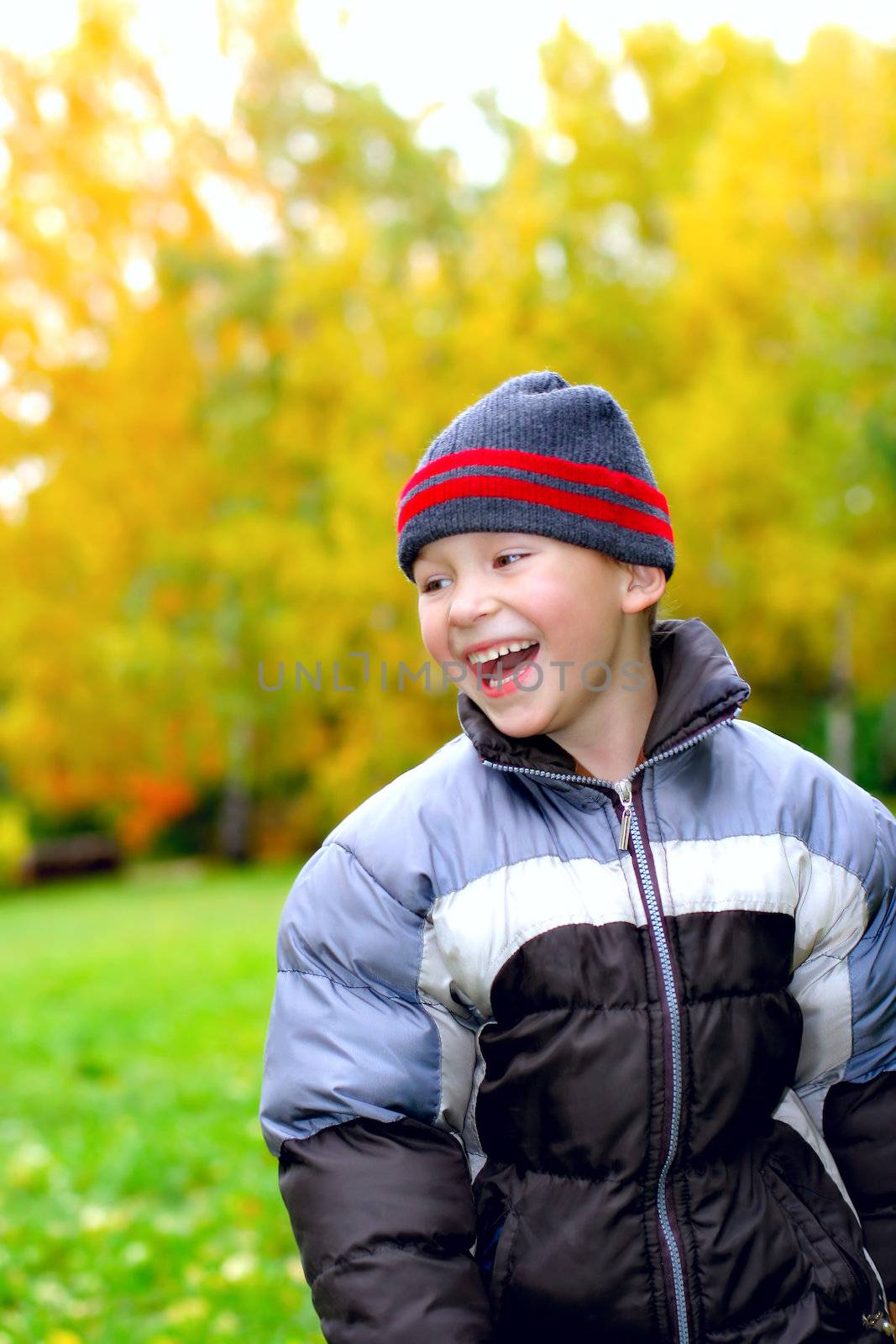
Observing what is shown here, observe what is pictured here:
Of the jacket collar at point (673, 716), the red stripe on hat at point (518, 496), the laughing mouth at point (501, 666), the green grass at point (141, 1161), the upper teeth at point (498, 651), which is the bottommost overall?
the green grass at point (141, 1161)

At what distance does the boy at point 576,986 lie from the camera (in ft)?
5.06

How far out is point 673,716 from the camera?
1700 millimetres

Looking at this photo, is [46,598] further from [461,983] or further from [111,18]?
[461,983]

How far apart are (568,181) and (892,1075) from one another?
1357 cm

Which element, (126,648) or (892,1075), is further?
(126,648)

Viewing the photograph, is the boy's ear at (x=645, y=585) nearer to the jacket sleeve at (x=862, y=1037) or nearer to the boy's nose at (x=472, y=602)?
the boy's nose at (x=472, y=602)

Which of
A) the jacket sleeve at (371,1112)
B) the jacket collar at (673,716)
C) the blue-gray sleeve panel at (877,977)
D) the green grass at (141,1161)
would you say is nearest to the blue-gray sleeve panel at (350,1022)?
the jacket sleeve at (371,1112)

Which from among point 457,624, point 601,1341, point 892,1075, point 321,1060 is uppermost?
point 457,624

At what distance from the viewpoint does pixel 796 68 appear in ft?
42.2

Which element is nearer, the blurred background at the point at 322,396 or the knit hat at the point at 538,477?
the knit hat at the point at 538,477

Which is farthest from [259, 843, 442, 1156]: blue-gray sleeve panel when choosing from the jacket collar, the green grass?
the green grass

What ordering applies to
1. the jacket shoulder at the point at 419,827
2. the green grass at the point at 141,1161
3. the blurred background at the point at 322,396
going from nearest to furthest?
the jacket shoulder at the point at 419,827, the green grass at the point at 141,1161, the blurred background at the point at 322,396

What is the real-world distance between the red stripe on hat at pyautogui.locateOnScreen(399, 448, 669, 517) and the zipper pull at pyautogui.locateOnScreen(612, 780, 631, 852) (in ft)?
1.25

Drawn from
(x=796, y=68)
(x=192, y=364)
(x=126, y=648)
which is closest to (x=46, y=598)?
(x=126, y=648)
